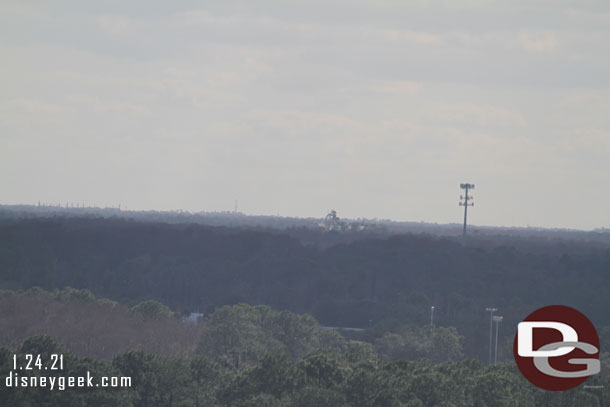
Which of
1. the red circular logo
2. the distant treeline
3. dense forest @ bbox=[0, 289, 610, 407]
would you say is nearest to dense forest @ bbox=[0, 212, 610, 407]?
→ dense forest @ bbox=[0, 289, 610, 407]

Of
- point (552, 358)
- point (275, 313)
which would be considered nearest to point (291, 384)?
point (552, 358)

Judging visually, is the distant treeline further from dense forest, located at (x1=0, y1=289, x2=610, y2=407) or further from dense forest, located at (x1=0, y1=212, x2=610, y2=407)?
dense forest, located at (x1=0, y1=289, x2=610, y2=407)

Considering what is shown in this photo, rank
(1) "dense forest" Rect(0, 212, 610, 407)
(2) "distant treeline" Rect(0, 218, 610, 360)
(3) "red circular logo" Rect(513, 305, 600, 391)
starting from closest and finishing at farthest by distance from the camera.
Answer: (3) "red circular logo" Rect(513, 305, 600, 391) → (1) "dense forest" Rect(0, 212, 610, 407) → (2) "distant treeline" Rect(0, 218, 610, 360)

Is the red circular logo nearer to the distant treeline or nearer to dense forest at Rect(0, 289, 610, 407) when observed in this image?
dense forest at Rect(0, 289, 610, 407)

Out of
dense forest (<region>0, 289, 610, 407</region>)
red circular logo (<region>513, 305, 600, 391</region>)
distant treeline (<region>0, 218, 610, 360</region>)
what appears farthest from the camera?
distant treeline (<region>0, 218, 610, 360</region>)

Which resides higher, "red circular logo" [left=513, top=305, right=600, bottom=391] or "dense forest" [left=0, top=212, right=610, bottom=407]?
"red circular logo" [left=513, top=305, right=600, bottom=391]

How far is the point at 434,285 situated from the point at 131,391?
3818 inches

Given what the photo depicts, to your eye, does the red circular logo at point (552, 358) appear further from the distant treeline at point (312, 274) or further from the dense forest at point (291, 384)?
the distant treeline at point (312, 274)

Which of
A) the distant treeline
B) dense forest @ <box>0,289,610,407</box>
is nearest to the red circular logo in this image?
dense forest @ <box>0,289,610,407</box>

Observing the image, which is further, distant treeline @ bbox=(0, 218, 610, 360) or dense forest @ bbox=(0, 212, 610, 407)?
distant treeline @ bbox=(0, 218, 610, 360)

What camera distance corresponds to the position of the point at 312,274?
13912cm

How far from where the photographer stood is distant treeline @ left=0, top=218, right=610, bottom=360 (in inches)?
4437

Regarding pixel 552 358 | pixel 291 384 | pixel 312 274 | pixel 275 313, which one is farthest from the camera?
pixel 312 274

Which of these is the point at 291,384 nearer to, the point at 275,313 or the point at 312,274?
the point at 275,313
